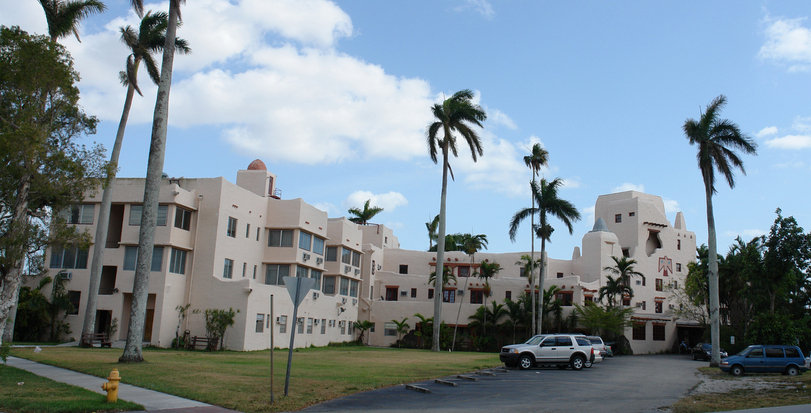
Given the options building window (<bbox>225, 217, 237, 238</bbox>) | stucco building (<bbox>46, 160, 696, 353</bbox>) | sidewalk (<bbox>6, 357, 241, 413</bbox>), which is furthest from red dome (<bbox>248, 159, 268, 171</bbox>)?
sidewalk (<bbox>6, 357, 241, 413</bbox>)

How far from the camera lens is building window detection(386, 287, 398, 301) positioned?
6306cm

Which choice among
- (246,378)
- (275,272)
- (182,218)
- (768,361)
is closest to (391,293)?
(275,272)

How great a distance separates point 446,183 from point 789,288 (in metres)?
28.1

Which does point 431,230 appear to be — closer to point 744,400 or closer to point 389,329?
point 389,329

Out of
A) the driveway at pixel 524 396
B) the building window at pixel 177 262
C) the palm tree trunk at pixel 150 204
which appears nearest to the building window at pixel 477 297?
the building window at pixel 177 262

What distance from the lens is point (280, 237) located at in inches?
1778

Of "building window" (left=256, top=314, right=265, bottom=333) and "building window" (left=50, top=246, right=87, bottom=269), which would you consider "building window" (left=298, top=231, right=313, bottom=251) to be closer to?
"building window" (left=256, top=314, right=265, bottom=333)

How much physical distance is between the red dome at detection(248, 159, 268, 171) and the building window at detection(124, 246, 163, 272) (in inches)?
521

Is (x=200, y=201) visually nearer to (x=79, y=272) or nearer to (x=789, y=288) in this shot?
(x=79, y=272)

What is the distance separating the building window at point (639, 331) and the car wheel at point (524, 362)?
34.6 m

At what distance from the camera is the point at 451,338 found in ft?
185

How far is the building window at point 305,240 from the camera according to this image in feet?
149

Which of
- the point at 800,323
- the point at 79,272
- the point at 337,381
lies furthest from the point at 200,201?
the point at 800,323

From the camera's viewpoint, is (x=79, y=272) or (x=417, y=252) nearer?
(x=79, y=272)
